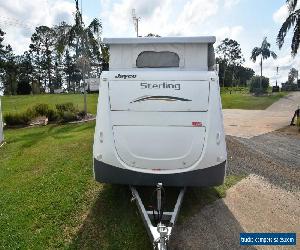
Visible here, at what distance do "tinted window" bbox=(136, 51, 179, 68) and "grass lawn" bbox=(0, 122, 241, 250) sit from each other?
2.60 meters

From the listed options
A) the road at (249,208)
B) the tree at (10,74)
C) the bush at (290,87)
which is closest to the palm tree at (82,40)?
the road at (249,208)

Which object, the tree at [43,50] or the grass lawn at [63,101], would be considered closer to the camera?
the grass lawn at [63,101]

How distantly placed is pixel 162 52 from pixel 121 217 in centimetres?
338

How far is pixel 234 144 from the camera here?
41.3 ft

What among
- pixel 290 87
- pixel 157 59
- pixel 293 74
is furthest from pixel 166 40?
pixel 293 74

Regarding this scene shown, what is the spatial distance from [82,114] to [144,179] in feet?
50.6

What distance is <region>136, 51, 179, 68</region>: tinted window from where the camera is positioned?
7152mm

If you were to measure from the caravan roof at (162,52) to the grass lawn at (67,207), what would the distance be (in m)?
2.58

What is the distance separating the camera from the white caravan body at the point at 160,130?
557cm

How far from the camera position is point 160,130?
18.5 feet

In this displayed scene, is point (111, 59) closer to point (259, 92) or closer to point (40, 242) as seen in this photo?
point (40, 242)

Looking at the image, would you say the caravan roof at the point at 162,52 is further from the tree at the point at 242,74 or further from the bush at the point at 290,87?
the tree at the point at 242,74

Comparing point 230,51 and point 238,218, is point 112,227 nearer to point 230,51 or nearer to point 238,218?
point 238,218

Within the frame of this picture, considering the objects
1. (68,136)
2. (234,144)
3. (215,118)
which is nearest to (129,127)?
(215,118)
